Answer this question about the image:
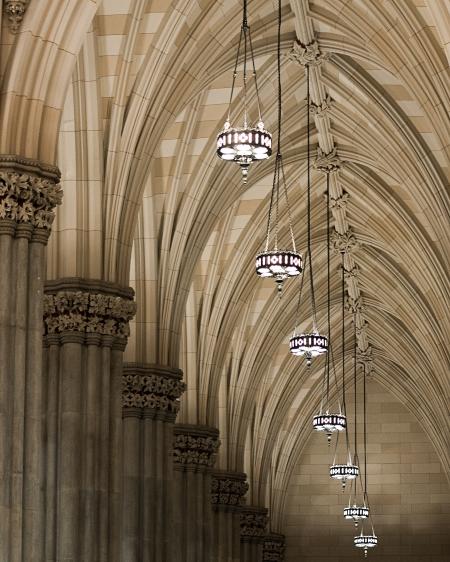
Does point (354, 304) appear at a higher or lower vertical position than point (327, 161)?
lower

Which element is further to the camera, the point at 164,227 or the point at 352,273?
the point at 352,273

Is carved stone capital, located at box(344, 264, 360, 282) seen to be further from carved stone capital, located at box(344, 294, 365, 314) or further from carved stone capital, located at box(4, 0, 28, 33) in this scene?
carved stone capital, located at box(4, 0, 28, 33)

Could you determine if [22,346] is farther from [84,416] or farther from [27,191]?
[84,416]

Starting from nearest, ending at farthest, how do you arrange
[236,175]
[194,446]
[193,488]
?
[236,175]
[193,488]
[194,446]

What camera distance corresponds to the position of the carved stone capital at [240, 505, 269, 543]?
Answer: 4542 centimetres

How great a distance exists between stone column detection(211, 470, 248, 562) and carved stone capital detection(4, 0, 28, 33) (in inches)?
884

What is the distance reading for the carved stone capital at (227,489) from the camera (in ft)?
129

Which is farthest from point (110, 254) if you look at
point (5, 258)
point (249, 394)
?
point (249, 394)

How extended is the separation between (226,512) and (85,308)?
1678 centimetres

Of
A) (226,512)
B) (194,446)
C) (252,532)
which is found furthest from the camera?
(252,532)

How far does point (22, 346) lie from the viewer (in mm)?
17484

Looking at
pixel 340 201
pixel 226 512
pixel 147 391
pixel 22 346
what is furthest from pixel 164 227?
pixel 226 512

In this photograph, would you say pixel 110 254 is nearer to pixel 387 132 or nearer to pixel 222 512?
pixel 387 132

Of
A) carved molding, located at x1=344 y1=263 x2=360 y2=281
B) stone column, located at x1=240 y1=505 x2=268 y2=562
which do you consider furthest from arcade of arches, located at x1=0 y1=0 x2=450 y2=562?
stone column, located at x1=240 y1=505 x2=268 y2=562
